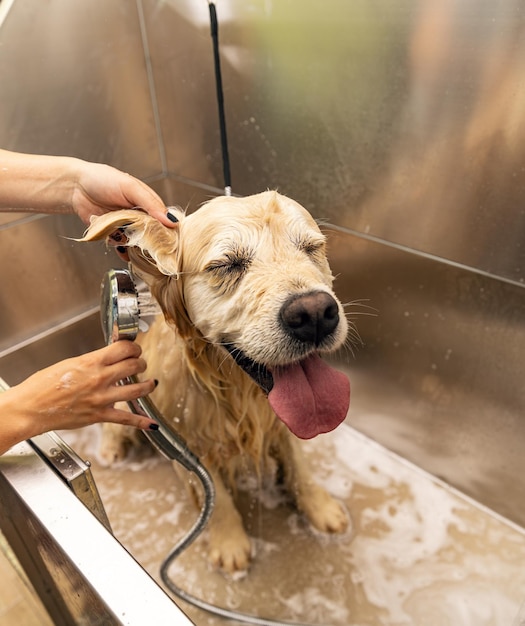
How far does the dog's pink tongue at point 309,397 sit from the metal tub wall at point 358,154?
0.47 metres

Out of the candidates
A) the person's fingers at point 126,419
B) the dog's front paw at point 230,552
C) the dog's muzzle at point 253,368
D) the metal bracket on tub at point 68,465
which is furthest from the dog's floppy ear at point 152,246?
the dog's front paw at point 230,552

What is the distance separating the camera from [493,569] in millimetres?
1414

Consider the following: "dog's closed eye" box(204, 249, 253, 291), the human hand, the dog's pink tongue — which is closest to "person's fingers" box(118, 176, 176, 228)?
the human hand

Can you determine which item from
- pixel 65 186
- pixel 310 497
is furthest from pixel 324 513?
pixel 65 186

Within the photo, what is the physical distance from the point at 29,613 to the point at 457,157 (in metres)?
1.45

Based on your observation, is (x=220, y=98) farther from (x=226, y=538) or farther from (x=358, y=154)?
(x=226, y=538)

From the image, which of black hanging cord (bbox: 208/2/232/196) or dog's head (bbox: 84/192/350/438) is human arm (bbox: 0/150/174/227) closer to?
dog's head (bbox: 84/192/350/438)

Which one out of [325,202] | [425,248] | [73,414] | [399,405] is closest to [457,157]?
[425,248]

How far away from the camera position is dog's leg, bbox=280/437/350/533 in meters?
1.49

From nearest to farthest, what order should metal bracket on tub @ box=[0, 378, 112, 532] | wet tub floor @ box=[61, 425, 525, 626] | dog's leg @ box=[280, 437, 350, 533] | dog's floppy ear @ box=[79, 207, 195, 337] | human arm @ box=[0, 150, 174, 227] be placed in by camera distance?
1. metal bracket on tub @ box=[0, 378, 112, 532]
2. dog's floppy ear @ box=[79, 207, 195, 337]
3. human arm @ box=[0, 150, 174, 227]
4. wet tub floor @ box=[61, 425, 525, 626]
5. dog's leg @ box=[280, 437, 350, 533]

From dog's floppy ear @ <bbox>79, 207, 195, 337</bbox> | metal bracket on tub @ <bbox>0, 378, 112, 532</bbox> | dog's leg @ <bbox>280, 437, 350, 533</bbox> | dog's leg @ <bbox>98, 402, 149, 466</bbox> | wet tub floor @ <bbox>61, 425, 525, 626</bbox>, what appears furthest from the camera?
dog's leg @ <bbox>98, 402, 149, 466</bbox>

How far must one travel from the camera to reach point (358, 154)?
1325mm

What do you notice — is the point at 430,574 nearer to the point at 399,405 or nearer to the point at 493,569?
the point at 493,569

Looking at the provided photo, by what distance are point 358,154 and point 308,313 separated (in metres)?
0.64
